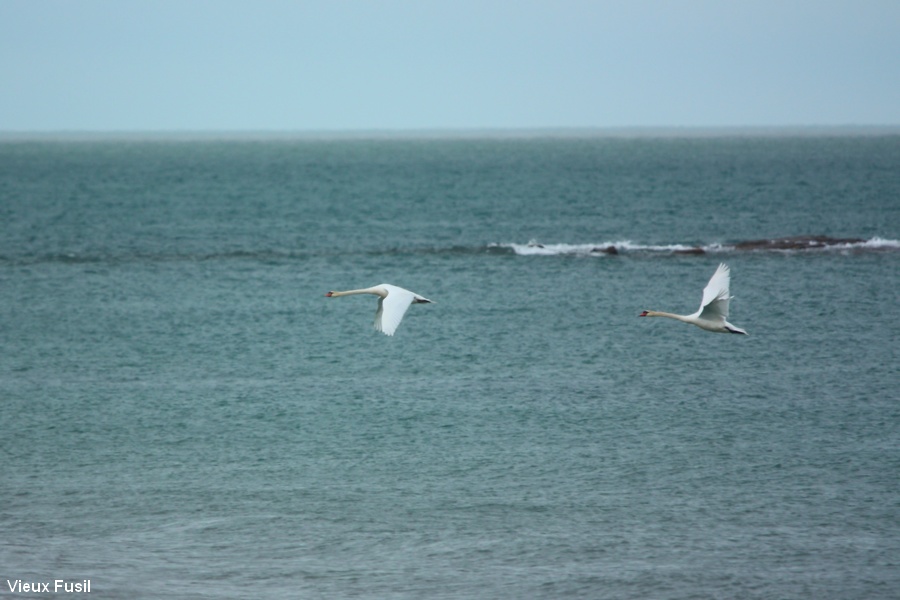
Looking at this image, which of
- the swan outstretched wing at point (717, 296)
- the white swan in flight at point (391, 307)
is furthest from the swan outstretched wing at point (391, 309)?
the swan outstretched wing at point (717, 296)

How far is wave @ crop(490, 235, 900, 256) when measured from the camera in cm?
5900

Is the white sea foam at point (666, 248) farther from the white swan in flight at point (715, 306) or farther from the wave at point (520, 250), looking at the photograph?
the white swan in flight at point (715, 306)

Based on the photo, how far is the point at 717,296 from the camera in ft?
63.5

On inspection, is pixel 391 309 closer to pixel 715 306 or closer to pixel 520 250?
pixel 715 306

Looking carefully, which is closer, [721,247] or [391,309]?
[391,309]

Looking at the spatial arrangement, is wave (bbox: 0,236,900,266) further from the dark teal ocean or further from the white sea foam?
the dark teal ocean

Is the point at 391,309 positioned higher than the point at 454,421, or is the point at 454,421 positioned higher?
the point at 391,309

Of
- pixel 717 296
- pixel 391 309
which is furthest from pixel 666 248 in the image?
pixel 391 309

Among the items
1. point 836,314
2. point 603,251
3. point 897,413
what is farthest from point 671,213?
point 897,413

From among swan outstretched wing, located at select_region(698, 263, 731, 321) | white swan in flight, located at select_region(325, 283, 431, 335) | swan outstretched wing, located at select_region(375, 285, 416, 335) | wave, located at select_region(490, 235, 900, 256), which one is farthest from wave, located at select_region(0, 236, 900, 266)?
swan outstretched wing, located at select_region(375, 285, 416, 335)

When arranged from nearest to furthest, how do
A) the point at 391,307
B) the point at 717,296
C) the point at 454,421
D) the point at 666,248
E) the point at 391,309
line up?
the point at 717,296 → the point at 391,309 → the point at 391,307 → the point at 454,421 → the point at 666,248

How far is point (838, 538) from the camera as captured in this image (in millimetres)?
21000

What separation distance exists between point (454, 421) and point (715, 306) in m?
10.3

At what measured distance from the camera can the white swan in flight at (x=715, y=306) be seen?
19375mm
